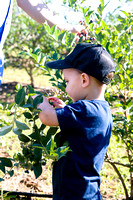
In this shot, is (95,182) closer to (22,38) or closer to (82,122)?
(82,122)

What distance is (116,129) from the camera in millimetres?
1989

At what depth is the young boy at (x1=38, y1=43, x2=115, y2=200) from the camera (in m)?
1.21

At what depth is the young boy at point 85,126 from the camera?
121cm

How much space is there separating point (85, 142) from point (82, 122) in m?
0.12

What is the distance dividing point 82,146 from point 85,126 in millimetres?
111

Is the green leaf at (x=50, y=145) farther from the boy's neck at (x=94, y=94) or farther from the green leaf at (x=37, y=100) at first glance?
the boy's neck at (x=94, y=94)

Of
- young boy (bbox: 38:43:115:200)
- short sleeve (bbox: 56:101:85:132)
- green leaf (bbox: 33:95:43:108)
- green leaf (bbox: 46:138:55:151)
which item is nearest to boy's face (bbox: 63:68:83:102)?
young boy (bbox: 38:43:115:200)

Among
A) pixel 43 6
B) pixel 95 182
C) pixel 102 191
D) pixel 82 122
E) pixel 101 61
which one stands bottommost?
pixel 102 191

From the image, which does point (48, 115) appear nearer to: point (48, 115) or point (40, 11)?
point (48, 115)

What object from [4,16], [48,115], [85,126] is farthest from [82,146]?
[4,16]

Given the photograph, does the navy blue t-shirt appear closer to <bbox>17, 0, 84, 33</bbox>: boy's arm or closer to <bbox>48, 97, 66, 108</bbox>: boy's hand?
<bbox>48, 97, 66, 108</bbox>: boy's hand

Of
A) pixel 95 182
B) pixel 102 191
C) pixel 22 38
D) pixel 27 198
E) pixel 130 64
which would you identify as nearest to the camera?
pixel 95 182

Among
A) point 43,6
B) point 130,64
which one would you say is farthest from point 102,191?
point 43,6

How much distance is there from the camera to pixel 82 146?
1.23 m
